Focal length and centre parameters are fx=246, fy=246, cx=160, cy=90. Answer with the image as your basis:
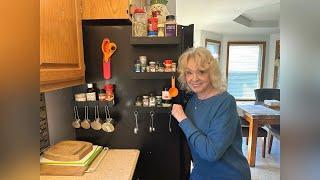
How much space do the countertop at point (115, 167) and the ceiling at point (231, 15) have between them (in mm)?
2202

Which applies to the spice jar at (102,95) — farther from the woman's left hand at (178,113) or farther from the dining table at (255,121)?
the dining table at (255,121)

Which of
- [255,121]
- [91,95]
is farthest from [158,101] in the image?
[255,121]

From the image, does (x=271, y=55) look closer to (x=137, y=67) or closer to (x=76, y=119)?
(x=137, y=67)

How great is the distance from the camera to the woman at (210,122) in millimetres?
1169

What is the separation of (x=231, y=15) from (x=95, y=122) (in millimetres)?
3245

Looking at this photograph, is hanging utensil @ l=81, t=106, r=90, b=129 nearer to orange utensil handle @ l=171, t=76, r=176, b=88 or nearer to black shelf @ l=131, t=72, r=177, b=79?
black shelf @ l=131, t=72, r=177, b=79

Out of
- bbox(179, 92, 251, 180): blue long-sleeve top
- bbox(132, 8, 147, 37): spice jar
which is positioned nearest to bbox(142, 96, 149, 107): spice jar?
bbox(179, 92, 251, 180): blue long-sleeve top

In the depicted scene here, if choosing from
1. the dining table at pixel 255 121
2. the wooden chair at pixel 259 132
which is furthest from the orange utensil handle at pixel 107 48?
the wooden chair at pixel 259 132

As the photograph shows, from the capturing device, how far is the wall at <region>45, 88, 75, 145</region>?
4.37ft

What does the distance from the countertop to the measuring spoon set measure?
149 millimetres

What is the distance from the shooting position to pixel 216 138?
1.16 meters
